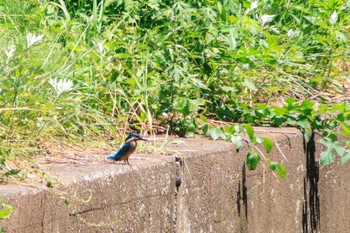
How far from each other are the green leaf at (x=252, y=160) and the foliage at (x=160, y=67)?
0.30 feet

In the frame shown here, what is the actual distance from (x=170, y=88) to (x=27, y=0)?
112 cm

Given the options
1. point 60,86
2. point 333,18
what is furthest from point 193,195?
point 333,18

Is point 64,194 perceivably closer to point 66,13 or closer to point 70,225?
point 70,225

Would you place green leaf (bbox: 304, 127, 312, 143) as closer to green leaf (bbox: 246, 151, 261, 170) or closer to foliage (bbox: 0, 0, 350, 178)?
foliage (bbox: 0, 0, 350, 178)

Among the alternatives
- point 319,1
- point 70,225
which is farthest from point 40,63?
point 319,1

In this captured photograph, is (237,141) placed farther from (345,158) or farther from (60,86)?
(60,86)

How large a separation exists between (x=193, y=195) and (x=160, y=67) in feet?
3.23

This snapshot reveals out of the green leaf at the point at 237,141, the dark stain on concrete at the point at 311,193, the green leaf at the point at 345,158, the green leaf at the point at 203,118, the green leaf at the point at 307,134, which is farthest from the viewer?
the dark stain on concrete at the point at 311,193

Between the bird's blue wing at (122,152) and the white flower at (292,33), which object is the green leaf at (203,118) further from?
the white flower at (292,33)

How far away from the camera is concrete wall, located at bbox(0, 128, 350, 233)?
3.23 meters

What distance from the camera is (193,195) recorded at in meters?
4.20

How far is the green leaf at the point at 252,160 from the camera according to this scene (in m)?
4.54

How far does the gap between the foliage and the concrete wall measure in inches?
8.4

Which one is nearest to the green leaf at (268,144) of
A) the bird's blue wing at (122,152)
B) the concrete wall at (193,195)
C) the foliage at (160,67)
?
the foliage at (160,67)
